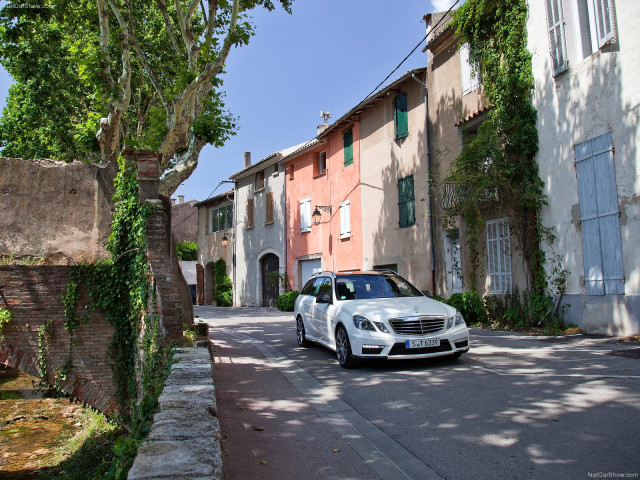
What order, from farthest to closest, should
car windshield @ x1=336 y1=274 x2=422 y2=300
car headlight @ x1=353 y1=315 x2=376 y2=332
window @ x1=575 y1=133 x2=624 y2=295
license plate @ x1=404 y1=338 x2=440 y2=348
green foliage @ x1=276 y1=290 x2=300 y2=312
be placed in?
green foliage @ x1=276 y1=290 x2=300 y2=312 → window @ x1=575 y1=133 x2=624 y2=295 → car windshield @ x1=336 y1=274 x2=422 y2=300 → car headlight @ x1=353 y1=315 x2=376 y2=332 → license plate @ x1=404 y1=338 x2=440 y2=348

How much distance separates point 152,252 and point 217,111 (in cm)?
850

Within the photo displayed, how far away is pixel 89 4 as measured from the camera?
14.0 meters

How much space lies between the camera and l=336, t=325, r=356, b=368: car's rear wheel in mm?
7969

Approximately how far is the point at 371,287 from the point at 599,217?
5.30 meters

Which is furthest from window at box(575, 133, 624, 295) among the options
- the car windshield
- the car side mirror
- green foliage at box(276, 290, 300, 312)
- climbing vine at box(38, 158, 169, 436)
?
green foliage at box(276, 290, 300, 312)

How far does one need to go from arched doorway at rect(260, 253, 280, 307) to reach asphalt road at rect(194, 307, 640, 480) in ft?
62.7

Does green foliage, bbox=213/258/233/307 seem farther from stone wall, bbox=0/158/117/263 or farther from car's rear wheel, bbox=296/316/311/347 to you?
stone wall, bbox=0/158/117/263

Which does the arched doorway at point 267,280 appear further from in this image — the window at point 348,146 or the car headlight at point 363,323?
the car headlight at point 363,323

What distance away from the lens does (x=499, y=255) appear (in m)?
14.0

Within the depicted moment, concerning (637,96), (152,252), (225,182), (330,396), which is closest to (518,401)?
(330,396)

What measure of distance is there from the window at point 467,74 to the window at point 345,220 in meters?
7.86

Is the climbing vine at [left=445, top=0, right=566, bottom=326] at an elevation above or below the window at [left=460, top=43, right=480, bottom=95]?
below

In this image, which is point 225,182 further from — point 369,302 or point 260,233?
point 369,302

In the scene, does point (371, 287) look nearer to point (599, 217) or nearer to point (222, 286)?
point (599, 217)
